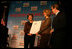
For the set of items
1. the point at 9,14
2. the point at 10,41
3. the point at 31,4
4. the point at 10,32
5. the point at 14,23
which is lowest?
the point at 10,41

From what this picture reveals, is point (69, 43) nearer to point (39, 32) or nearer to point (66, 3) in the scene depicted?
point (66, 3)

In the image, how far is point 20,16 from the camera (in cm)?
649

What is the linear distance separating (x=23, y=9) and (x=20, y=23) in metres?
0.69

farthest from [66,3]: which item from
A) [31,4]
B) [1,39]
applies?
[31,4]

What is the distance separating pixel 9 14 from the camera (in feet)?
22.1

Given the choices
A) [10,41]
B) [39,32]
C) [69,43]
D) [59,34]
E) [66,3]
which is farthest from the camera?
[10,41]

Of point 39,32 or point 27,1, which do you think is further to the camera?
point 27,1

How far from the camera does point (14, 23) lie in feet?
21.6

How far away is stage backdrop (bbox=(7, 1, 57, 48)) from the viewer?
6230 millimetres

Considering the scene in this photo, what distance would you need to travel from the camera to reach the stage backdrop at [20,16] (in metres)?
6.23

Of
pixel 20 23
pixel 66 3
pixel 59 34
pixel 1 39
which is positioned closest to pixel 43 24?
pixel 59 34

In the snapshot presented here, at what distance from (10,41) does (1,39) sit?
1028 millimetres

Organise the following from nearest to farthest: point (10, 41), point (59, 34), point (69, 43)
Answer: point (69, 43) → point (59, 34) → point (10, 41)

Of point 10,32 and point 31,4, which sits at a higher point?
point 31,4
